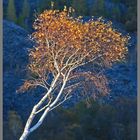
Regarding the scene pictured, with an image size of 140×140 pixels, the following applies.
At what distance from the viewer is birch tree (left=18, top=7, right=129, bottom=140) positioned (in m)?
5.70

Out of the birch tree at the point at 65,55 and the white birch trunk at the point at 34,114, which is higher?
the birch tree at the point at 65,55

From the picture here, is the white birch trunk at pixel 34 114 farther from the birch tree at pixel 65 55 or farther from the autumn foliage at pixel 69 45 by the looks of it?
the autumn foliage at pixel 69 45

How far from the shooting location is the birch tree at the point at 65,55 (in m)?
5.70

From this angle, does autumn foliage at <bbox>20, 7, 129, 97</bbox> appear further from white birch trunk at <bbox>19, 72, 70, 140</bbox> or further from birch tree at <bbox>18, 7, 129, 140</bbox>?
white birch trunk at <bbox>19, 72, 70, 140</bbox>

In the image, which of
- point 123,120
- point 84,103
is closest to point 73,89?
point 84,103

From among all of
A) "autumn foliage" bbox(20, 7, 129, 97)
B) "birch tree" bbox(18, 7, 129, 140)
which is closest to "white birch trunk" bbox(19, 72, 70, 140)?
"birch tree" bbox(18, 7, 129, 140)

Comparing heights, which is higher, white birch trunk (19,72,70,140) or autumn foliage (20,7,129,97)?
autumn foliage (20,7,129,97)

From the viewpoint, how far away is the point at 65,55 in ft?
18.8

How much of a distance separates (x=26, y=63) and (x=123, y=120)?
1.12 m

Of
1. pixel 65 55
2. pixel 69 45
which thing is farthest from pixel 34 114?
pixel 69 45

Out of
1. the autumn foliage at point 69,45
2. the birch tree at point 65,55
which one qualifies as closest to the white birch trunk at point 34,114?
the birch tree at point 65,55

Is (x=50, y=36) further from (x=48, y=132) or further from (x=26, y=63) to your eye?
(x=48, y=132)

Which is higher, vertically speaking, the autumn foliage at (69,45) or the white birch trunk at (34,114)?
the autumn foliage at (69,45)

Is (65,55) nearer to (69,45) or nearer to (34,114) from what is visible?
(69,45)
